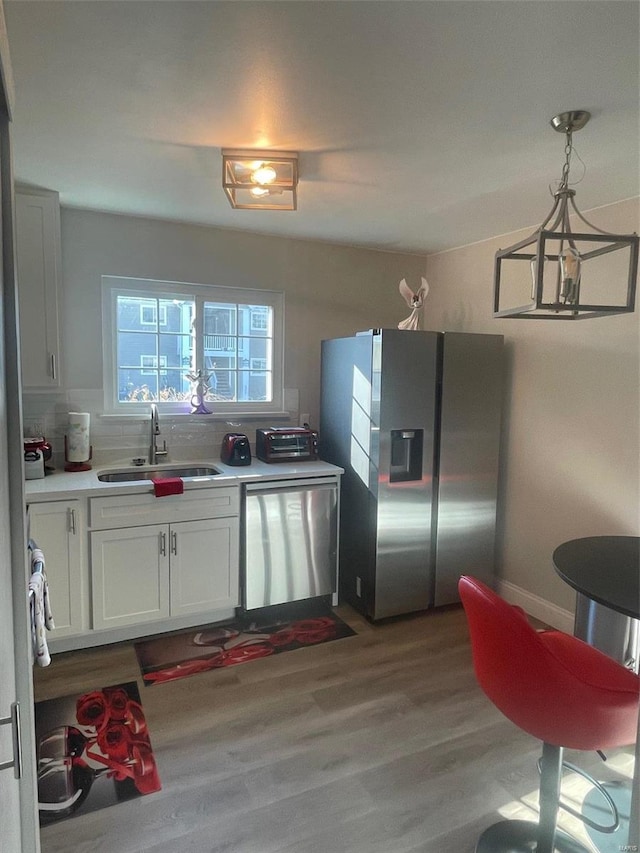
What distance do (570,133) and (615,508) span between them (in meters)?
1.83

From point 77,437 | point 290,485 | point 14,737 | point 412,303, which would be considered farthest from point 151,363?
point 14,737

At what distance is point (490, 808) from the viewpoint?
5.90ft

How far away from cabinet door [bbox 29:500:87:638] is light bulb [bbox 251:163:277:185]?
177 cm

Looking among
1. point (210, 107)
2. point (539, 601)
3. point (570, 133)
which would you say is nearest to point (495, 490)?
point (539, 601)

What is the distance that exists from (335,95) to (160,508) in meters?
2.08

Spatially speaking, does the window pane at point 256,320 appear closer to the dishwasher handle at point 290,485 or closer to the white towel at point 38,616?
the dishwasher handle at point 290,485

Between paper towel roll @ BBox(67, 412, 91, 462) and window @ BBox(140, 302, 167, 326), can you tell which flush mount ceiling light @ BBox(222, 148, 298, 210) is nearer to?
window @ BBox(140, 302, 167, 326)

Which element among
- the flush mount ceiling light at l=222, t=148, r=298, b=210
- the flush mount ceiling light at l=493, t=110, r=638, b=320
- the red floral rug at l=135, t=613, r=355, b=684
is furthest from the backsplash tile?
the flush mount ceiling light at l=493, t=110, r=638, b=320

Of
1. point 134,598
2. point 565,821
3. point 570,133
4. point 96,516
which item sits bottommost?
point 565,821

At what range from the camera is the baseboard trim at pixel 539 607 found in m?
2.96

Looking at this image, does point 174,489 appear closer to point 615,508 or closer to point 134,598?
point 134,598

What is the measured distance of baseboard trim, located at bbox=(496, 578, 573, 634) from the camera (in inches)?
116

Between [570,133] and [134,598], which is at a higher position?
[570,133]

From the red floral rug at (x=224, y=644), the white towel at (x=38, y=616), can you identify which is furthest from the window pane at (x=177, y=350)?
the white towel at (x=38, y=616)
